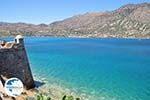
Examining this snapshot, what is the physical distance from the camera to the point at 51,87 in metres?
49.1

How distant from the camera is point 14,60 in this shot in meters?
42.9

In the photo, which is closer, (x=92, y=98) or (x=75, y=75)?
(x=92, y=98)

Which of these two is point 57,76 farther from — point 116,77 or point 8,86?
point 8,86

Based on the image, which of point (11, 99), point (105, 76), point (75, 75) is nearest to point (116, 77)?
point (105, 76)

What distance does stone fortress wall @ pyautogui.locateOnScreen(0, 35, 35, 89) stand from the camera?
41925mm

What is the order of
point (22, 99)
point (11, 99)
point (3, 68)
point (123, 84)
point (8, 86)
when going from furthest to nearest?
point (123, 84), point (3, 68), point (22, 99), point (11, 99), point (8, 86)

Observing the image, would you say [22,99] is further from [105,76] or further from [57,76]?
[105,76]

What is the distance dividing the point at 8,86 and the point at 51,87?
25144 mm

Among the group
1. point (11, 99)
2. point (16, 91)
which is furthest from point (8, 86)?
point (11, 99)

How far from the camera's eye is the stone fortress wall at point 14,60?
41.9m

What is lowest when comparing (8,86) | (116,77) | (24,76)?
(116,77)

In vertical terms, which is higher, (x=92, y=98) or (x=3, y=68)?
(x=3, y=68)

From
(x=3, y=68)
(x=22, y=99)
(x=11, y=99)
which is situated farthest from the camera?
(x=3, y=68)

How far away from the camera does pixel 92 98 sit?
1719 inches
